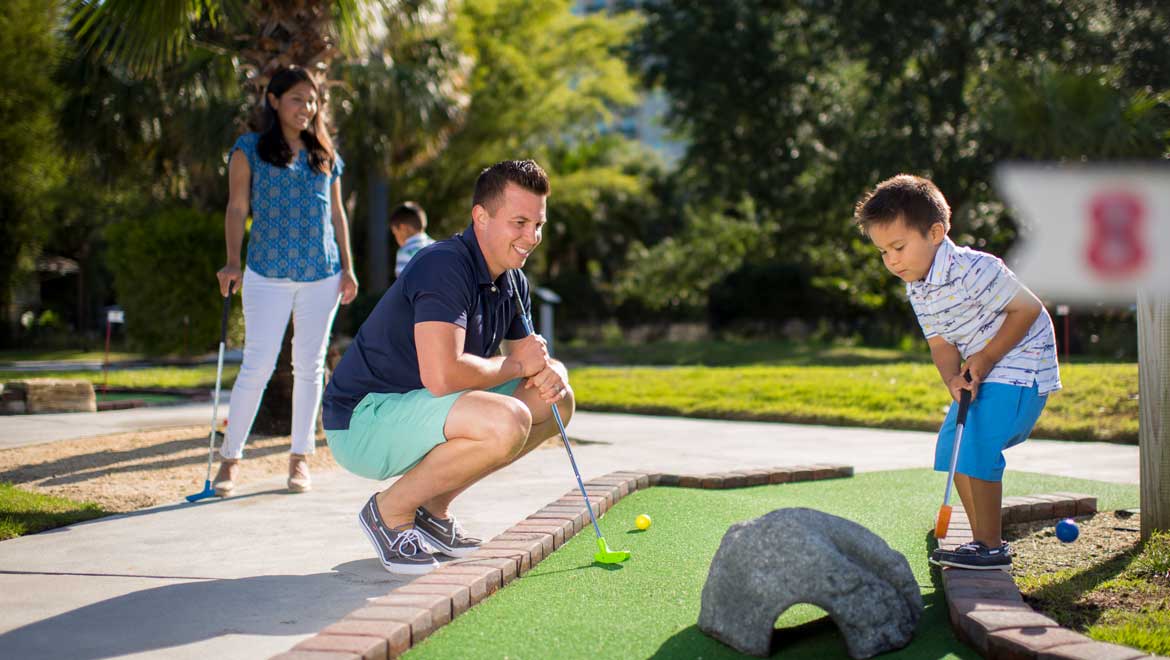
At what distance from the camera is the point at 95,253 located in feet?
96.9

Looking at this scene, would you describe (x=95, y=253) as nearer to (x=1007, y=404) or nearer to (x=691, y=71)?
(x=691, y=71)

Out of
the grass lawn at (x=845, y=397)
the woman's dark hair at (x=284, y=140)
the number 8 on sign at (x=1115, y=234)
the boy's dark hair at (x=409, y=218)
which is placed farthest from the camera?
the number 8 on sign at (x=1115, y=234)

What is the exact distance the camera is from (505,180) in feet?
10.8

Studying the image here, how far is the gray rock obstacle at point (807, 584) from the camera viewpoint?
7.86 ft

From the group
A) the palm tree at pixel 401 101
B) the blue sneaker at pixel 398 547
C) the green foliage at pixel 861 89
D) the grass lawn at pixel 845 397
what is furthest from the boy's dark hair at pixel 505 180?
the green foliage at pixel 861 89

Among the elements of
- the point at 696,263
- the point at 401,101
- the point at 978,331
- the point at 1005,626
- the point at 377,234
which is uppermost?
the point at 401,101

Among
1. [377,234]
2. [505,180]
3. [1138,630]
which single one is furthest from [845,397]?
[377,234]

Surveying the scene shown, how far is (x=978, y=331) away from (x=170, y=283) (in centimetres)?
1407

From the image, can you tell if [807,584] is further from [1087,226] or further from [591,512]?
[1087,226]

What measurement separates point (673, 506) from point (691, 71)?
15640mm

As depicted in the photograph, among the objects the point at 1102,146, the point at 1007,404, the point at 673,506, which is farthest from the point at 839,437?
the point at 1102,146

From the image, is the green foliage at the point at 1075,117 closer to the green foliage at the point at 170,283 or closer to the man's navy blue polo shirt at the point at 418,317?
the man's navy blue polo shirt at the point at 418,317

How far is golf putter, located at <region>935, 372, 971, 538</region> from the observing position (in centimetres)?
314

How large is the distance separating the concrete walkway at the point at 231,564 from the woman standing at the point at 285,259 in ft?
1.24
